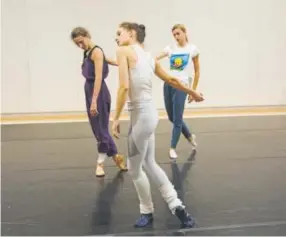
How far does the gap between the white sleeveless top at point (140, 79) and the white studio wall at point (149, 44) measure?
5.56 metres

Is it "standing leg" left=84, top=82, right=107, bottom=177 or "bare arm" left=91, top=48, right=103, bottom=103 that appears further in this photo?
"standing leg" left=84, top=82, right=107, bottom=177

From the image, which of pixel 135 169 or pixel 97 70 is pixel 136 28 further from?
pixel 97 70

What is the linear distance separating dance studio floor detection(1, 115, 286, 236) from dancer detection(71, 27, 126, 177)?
0.81 ft

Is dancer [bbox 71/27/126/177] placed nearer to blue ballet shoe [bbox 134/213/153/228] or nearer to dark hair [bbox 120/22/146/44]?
dark hair [bbox 120/22/146/44]

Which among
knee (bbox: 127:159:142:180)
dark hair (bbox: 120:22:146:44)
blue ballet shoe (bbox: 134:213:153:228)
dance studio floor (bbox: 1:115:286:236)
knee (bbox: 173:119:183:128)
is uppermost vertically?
dark hair (bbox: 120:22:146:44)

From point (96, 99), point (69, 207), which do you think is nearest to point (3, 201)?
point (69, 207)

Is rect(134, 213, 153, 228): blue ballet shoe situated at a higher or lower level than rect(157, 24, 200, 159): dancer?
lower

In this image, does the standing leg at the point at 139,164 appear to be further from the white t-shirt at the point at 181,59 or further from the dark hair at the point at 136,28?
the white t-shirt at the point at 181,59

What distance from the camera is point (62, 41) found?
845 cm

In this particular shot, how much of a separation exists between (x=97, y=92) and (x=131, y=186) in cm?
89

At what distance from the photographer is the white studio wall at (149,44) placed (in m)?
8.37

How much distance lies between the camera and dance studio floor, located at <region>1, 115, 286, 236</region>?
3193 mm

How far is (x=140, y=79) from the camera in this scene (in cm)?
294

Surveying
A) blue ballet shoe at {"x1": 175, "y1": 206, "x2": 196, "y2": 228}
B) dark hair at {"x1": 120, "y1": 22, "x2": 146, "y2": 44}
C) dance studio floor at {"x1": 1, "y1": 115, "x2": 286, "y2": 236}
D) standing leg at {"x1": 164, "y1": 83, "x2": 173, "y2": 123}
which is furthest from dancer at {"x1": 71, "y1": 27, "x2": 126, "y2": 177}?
blue ballet shoe at {"x1": 175, "y1": 206, "x2": 196, "y2": 228}
